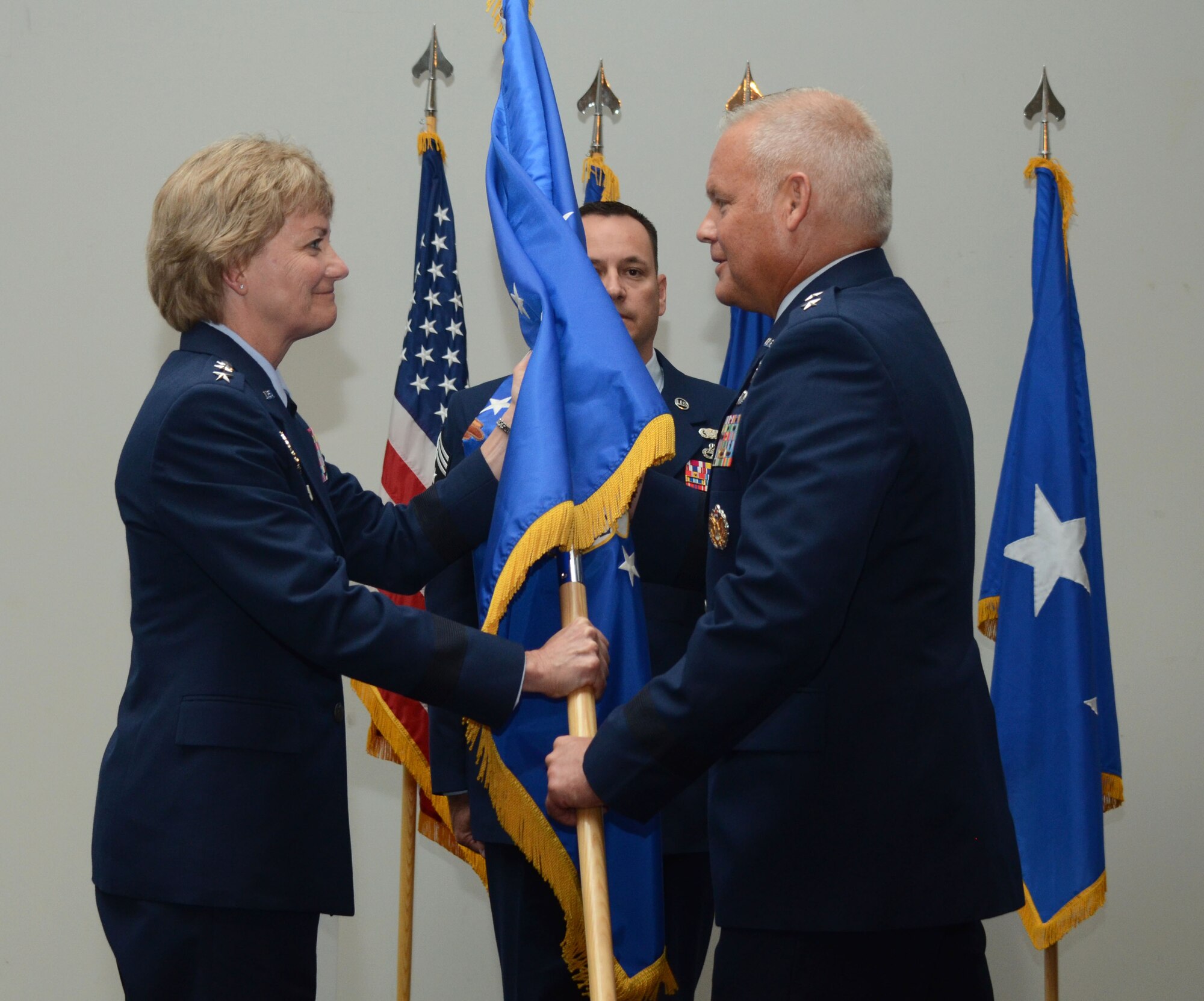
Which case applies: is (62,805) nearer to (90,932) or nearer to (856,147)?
(90,932)

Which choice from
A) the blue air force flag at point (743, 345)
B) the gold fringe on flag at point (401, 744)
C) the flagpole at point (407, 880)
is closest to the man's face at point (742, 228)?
the blue air force flag at point (743, 345)

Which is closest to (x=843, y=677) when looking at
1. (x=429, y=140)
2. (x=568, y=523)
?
(x=568, y=523)

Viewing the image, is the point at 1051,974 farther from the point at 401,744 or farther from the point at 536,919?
the point at 401,744

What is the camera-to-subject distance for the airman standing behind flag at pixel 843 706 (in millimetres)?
1552

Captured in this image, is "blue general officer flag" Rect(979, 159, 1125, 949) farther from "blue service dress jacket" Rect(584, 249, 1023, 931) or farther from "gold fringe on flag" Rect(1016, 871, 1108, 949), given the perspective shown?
"blue service dress jacket" Rect(584, 249, 1023, 931)

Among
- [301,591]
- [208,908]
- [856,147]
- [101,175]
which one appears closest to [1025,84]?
[856,147]

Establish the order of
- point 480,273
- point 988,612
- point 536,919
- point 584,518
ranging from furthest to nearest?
point 480,273
point 988,612
point 536,919
point 584,518

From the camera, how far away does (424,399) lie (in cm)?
331

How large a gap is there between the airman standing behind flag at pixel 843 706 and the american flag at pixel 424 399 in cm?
146

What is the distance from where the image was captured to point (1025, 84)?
156 inches

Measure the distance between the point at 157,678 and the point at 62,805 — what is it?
2319mm

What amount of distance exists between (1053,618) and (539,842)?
1642 millimetres

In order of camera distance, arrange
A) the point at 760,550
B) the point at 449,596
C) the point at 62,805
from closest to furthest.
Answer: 1. the point at 760,550
2. the point at 449,596
3. the point at 62,805

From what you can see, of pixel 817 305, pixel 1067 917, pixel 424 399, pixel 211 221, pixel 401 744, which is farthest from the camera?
pixel 424 399
